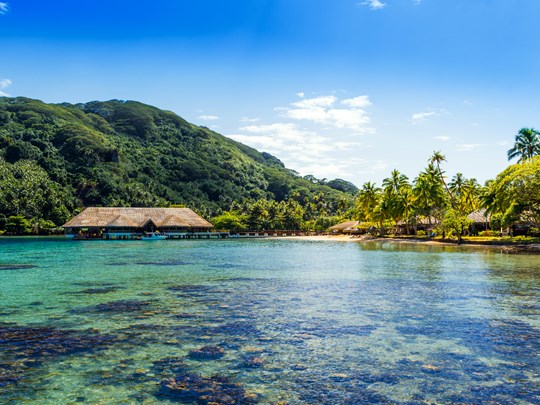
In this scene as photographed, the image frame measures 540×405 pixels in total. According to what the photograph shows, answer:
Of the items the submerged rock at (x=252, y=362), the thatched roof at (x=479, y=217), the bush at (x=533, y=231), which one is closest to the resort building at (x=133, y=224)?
the thatched roof at (x=479, y=217)

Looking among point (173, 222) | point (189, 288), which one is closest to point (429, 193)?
point (173, 222)

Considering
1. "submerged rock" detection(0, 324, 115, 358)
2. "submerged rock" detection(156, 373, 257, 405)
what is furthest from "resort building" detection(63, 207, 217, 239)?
"submerged rock" detection(156, 373, 257, 405)

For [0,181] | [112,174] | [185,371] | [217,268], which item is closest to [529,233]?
[217,268]

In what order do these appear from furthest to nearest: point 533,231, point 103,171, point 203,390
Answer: point 103,171, point 533,231, point 203,390

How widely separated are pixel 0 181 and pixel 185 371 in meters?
109

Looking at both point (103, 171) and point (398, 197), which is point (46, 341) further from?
point (103, 171)

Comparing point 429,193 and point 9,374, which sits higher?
point 429,193

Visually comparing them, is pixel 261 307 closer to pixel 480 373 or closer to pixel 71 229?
pixel 480 373

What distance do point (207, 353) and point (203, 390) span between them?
6.52 ft

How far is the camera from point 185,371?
7562 mm

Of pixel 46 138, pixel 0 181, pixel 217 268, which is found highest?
pixel 46 138

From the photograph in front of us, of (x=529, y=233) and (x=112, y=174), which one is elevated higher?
(x=112, y=174)

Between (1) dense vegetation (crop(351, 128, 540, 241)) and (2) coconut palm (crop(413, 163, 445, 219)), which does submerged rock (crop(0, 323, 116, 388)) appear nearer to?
Result: (1) dense vegetation (crop(351, 128, 540, 241))

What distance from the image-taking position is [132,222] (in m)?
75.5
